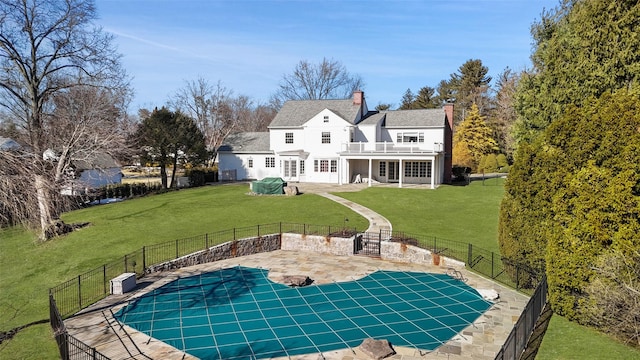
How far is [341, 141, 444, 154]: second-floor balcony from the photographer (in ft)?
116

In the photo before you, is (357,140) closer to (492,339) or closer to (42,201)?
(492,339)

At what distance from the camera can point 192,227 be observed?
22.6 metres

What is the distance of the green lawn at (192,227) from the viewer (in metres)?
10.8

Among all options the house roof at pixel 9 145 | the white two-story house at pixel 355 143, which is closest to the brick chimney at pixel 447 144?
the white two-story house at pixel 355 143

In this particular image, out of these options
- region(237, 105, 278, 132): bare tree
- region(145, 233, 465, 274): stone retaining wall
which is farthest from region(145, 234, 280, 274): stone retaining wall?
region(237, 105, 278, 132): bare tree

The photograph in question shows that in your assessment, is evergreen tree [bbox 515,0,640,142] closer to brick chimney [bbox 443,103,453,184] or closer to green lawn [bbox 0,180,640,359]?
green lawn [bbox 0,180,640,359]

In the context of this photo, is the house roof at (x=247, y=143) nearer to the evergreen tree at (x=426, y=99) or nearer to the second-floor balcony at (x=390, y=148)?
the second-floor balcony at (x=390, y=148)

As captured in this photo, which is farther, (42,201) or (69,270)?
(69,270)

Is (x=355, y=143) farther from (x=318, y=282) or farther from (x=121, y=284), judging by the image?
(x=121, y=284)

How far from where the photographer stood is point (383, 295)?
46.9 feet

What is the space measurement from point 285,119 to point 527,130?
27433 mm

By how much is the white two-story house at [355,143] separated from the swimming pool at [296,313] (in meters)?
22.2

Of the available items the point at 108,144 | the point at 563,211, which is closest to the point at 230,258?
the point at 108,144

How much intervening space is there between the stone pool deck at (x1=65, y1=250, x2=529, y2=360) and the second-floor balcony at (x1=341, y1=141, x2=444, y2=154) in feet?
60.4
